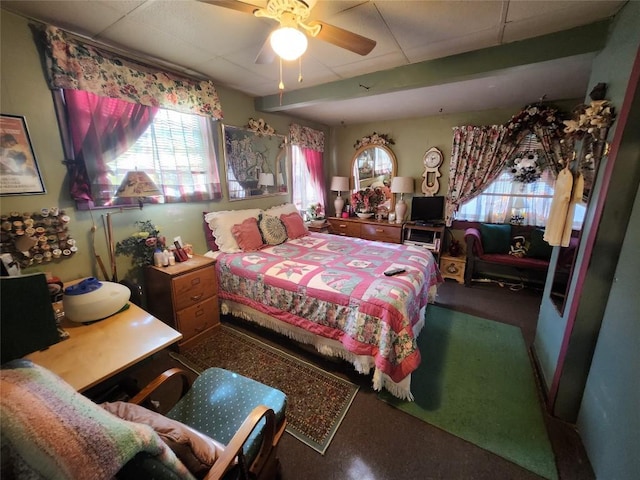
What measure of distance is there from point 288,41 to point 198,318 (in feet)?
7.16

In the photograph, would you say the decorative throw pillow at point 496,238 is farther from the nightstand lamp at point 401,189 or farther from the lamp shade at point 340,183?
the lamp shade at point 340,183

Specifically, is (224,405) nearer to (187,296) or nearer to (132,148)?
(187,296)

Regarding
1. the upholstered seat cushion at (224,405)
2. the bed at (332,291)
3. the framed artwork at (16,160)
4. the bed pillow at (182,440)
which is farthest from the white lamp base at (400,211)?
the framed artwork at (16,160)

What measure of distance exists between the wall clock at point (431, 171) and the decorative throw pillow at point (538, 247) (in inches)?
54.7

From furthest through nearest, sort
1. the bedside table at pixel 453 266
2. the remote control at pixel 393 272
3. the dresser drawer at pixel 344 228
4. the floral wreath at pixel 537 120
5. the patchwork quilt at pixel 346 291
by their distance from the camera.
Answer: the dresser drawer at pixel 344 228, the bedside table at pixel 453 266, the floral wreath at pixel 537 120, the remote control at pixel 393 272, the patchwork quilt at pixel 346 291

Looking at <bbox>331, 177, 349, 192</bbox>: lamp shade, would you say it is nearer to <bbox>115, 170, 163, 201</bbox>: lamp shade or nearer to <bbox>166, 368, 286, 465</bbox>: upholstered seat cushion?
<bbox>115, 170, 163, 201</bbox>: lamp shade

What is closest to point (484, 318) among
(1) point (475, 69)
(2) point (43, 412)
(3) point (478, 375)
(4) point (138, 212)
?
(3) point (478, 375)

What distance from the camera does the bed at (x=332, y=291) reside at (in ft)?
5.45

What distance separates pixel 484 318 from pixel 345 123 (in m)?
3.66

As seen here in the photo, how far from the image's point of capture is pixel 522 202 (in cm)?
351

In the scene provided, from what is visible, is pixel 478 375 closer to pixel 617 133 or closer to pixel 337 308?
pixel 337 308

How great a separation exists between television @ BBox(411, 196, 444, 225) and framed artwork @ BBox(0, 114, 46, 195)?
4094 millimetres

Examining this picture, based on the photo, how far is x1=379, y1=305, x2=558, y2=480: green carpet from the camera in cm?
143

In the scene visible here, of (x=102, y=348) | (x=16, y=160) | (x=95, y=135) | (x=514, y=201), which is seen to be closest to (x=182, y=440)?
(x=102, y=348)
